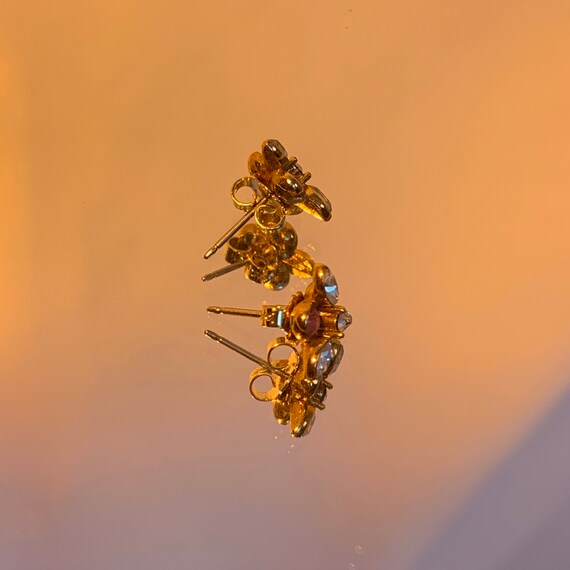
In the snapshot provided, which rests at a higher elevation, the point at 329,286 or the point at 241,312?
the point at 329,286

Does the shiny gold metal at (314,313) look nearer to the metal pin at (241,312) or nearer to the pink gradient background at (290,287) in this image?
the metal pin at (241,312)

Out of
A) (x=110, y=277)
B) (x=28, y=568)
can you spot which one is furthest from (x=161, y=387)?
(x=28, y=568)

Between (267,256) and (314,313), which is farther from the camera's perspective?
(267,256)

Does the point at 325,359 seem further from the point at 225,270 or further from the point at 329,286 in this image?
the point at 225,270

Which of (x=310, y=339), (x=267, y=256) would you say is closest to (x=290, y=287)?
(x=267, y=256)

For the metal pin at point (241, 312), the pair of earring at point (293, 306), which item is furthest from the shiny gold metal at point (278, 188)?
the metal pin at point (241, 312)

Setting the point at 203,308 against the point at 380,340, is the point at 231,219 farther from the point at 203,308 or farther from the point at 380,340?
the point at 380,340
